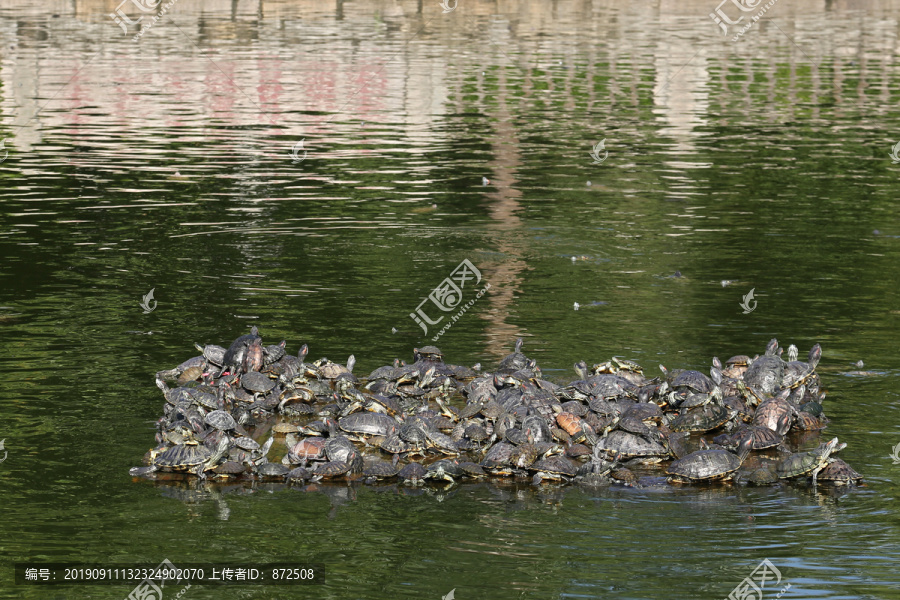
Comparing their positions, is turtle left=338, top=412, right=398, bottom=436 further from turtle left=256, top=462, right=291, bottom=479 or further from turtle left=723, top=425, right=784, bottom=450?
turtle left=723, top=425, right=784, bottom=450

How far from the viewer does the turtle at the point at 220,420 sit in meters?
14.4

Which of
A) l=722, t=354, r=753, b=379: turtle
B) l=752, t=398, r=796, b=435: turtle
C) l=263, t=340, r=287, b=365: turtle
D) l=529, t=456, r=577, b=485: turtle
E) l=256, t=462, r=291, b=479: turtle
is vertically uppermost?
l=263, t=340, r=287, b=365: turtle

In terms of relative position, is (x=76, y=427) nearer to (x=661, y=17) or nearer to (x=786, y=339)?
(x=786, y=339)

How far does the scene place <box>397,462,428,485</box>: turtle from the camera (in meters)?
13.6

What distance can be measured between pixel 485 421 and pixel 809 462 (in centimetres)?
380

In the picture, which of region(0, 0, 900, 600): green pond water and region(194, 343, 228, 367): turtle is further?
region(194, 343, 228, 367): turtle

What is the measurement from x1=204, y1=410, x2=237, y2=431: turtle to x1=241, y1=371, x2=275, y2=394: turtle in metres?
1.41

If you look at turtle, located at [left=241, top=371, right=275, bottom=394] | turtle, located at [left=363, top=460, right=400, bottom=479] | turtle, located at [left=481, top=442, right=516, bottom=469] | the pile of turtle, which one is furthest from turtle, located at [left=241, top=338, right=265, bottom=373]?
turtle, located at [left=481, top=442, right=516, bottom=469]

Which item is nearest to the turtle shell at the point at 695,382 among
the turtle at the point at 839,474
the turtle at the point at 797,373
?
the turtle at the point at 797,373

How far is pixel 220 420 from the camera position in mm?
14477

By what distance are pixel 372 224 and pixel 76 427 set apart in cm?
1285

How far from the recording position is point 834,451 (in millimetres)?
13727

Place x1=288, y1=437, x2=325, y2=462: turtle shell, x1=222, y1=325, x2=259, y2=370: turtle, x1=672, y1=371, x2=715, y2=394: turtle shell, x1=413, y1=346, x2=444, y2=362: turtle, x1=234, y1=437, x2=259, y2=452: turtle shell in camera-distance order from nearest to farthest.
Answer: x1=288, y1=437, x2=325, y2=462: turtle shell < x1=234, y1=437, x2=259, y2=452: turtle shell < x1=672, y1=371, x2=715, y2=394: turtle shell < x1=222, y1=325, x2=259, y2=370: turtle < x1=413, y1=346, x2=444, y2=362: turtle

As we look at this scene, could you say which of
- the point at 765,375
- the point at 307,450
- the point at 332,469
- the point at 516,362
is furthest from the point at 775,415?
the point at 307,450
